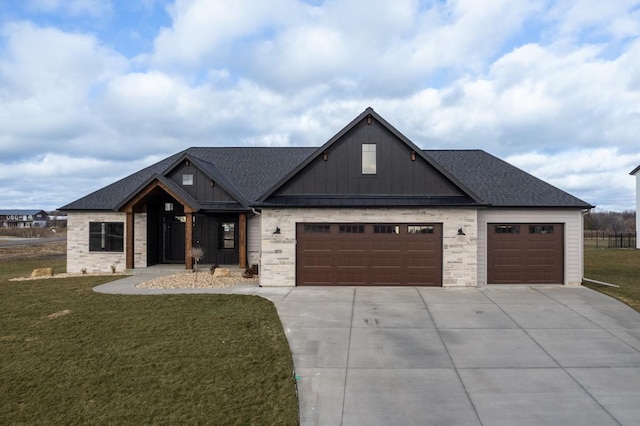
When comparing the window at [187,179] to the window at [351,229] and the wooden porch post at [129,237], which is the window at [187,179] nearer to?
the wooden porch post at [129,237]

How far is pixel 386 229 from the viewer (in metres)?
14.7

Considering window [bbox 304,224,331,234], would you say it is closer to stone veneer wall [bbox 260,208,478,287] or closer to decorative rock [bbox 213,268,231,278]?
stone veneer wall [bbox 260,208,478,287]

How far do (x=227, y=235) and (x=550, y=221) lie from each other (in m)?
14.9

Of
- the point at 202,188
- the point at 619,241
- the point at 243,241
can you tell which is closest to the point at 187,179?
the point at 202,188

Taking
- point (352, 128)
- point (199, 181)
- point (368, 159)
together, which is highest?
point (352, 128)

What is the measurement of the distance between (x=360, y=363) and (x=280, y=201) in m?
8.33

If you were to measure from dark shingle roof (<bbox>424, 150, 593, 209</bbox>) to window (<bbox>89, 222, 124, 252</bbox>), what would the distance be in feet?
56.2

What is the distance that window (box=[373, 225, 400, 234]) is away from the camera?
14633mm

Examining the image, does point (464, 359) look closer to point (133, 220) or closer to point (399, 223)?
point (399, 223)

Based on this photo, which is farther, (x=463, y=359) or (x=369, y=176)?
(x=369, y=176)

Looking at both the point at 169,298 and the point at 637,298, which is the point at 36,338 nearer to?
the point at 169,298

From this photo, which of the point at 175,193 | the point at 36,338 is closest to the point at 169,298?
the point at 36,338

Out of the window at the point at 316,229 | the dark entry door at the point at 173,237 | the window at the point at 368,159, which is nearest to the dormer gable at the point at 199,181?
the dark entry door at the point at 173,237

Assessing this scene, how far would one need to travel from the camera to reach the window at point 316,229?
1477 cm
